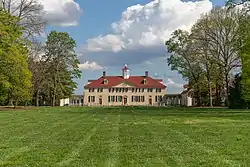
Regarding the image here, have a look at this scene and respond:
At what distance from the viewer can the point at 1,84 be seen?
48.6m

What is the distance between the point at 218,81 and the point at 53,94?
28.8m

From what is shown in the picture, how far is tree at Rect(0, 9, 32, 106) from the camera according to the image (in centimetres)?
4559

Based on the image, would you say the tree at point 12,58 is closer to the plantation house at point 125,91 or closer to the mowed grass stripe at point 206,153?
the mowed grass stripe at point 206,153

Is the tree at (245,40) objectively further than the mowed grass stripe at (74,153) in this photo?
Yes

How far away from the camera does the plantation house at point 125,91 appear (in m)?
116

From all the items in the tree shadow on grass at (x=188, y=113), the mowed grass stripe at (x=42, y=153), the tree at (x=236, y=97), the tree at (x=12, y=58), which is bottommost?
the mowed grass stripe at (x=42, y=153)

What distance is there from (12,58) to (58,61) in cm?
2868

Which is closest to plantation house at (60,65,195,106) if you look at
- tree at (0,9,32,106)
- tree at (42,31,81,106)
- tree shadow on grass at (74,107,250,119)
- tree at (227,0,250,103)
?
tree at (42,31,81,106)

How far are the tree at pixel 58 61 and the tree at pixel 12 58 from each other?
816 inches

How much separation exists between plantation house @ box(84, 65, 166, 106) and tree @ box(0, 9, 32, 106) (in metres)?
62.9

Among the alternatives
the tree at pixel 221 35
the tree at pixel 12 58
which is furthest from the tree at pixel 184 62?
the tree at pixel 12 58

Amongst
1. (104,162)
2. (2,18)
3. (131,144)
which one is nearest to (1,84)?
(2,18)

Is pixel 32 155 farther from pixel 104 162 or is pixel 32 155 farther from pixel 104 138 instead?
pixel 104 138

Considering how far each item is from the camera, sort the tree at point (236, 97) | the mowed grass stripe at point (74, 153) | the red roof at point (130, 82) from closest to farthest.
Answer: the mowed grass stripe at point (74, 153) → the tree at point (236, 97) → the red roof at point (130, 82)
